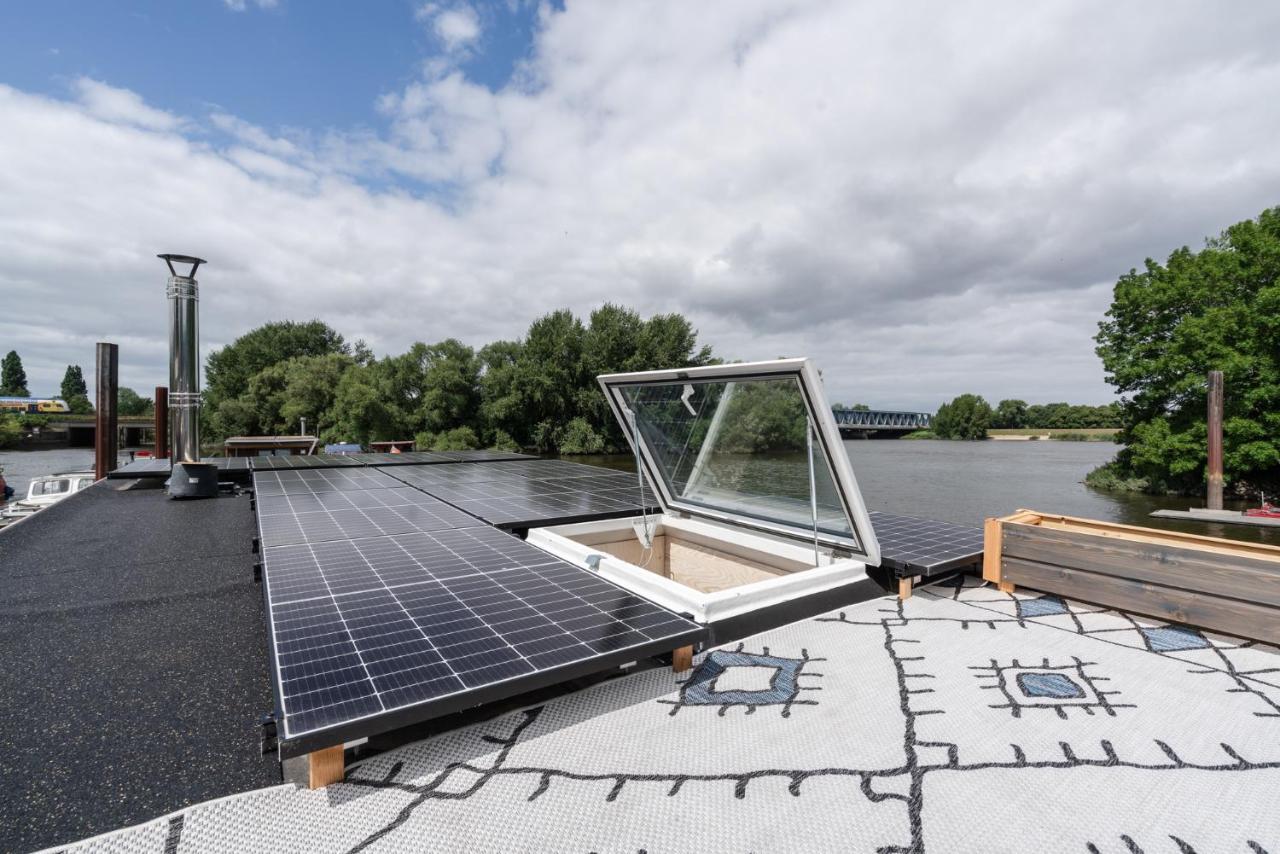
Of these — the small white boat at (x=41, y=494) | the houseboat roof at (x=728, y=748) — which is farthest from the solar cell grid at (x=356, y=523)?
the small white boat at (x=41, y=494)

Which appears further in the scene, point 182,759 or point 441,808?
point 182,759

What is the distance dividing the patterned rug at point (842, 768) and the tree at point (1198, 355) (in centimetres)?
2189

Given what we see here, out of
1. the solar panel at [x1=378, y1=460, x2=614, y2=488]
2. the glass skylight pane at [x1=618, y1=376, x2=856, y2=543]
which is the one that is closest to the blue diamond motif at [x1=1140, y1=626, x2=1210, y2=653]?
the glass skylight pane at [x1=618, y1=376, x2=856, y2=543]

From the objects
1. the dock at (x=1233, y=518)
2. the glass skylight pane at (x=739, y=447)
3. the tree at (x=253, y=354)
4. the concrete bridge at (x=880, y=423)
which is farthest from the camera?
the tree at (x=253, y=354)

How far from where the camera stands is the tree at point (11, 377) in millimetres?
76812

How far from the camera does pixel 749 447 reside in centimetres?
476

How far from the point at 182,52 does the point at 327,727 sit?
27.1 ft

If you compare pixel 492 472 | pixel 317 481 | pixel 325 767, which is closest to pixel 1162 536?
pixel 325 767

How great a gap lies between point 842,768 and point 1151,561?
2.91m

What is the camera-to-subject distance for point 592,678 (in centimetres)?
295

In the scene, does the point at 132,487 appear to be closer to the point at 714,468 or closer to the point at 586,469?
the point at 586,469

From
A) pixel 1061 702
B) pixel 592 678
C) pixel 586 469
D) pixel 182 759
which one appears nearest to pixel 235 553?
pixel 182 759

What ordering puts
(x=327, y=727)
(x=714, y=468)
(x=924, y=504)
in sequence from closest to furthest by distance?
(x=327, y=727)
(x=714, y=468)
(x=924, y=504)

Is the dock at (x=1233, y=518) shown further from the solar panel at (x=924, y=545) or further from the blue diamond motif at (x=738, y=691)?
the blue diamond motif at (x=738, y=691)
